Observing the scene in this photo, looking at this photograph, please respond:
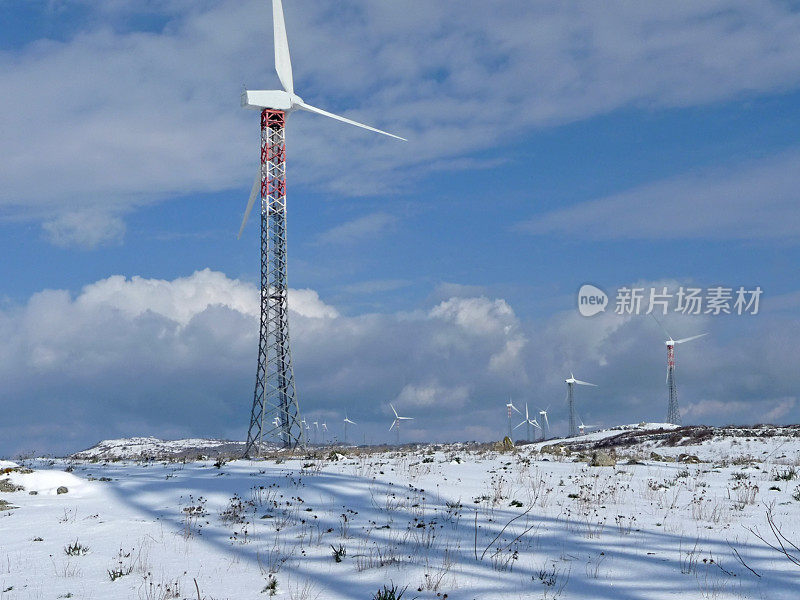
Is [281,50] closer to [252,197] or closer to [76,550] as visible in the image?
[252,197]

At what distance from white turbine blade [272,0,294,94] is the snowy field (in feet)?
100

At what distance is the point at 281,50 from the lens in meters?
48.2

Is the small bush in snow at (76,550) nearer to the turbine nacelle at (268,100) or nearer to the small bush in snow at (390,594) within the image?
the small bush in snow at (390,594)

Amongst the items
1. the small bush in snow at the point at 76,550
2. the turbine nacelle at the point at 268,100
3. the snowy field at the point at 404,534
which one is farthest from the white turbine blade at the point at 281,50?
the small bush in snow at the point at 76,550

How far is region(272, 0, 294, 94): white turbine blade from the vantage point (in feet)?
150

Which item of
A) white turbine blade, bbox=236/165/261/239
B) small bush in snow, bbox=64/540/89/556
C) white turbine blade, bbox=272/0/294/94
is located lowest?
small bush in snow, bbox=64/540/89/556

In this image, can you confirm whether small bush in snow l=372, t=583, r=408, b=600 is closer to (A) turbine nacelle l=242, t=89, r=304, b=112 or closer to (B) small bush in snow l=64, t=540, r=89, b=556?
(B) small bush in snow l=64, t=540, r=89, b=556

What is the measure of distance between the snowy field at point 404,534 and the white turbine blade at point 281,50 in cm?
3056

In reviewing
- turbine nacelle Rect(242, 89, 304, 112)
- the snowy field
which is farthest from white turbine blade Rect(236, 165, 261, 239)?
the snowy field

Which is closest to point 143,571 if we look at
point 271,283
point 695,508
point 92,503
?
point 92,503

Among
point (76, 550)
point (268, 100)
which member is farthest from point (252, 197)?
point (76, 550)

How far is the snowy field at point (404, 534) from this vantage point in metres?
9.45

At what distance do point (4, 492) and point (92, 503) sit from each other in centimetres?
428

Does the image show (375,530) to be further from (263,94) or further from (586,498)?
(263,94)
